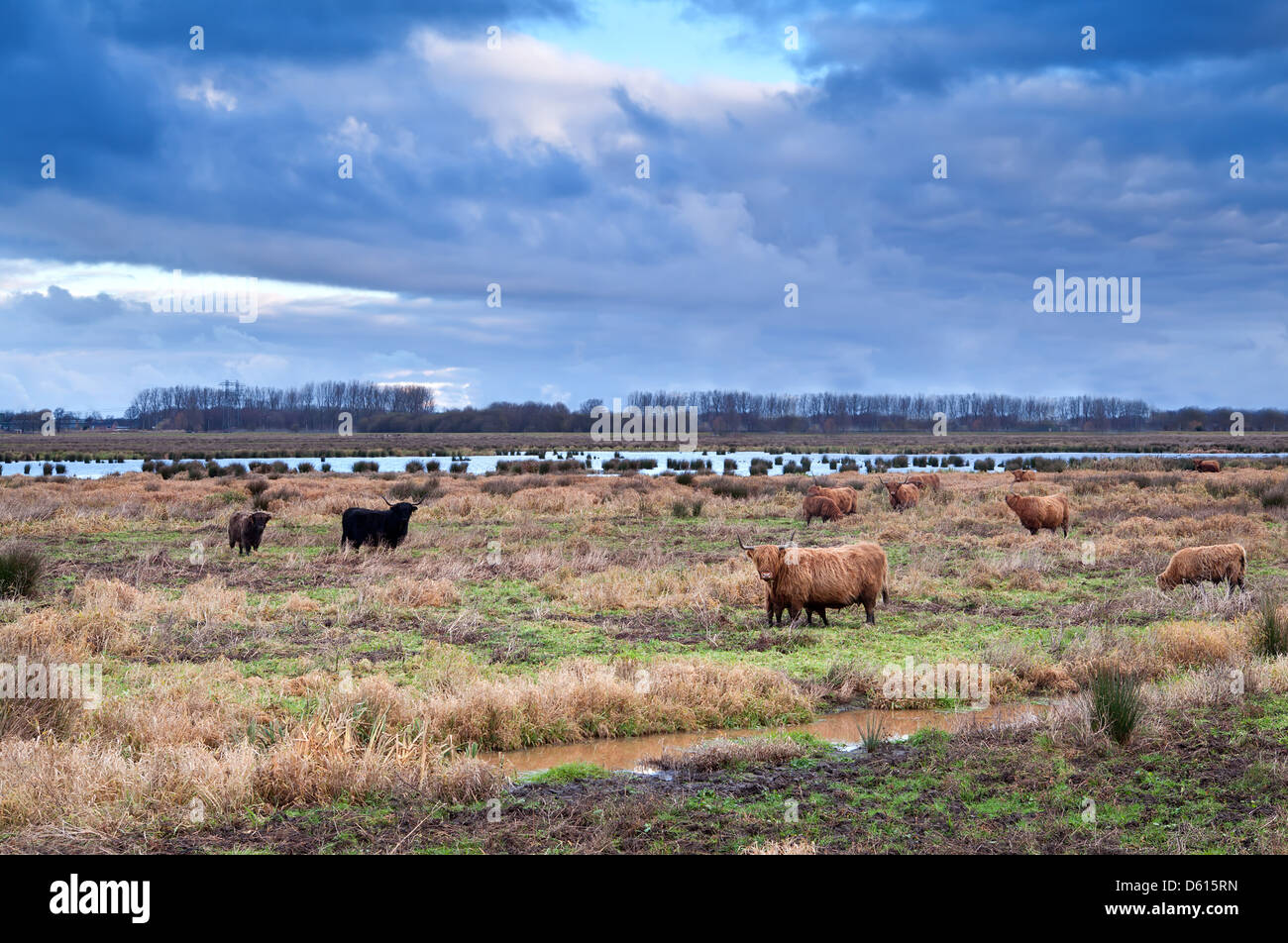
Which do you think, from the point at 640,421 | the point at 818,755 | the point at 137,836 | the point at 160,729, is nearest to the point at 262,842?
the point at 137,836

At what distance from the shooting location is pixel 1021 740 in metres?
8.86

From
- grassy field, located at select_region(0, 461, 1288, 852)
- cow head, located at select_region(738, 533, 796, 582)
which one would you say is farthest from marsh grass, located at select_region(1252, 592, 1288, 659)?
cow head, located at select_region(738, 533, 796, 582)

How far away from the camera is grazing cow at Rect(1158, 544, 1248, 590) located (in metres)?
16.3

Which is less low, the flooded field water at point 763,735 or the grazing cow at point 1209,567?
the grazing cow at point 1209,567

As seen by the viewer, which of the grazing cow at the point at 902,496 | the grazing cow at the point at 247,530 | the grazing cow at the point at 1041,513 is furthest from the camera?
the grazing cow at the point at 902,496

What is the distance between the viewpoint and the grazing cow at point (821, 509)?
92.9ft

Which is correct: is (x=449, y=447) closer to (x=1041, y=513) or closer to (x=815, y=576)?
(x=1041, y=513)

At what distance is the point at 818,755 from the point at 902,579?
952cm

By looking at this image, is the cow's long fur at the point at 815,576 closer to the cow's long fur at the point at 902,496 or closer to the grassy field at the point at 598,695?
the grassy field at the point at 598,695

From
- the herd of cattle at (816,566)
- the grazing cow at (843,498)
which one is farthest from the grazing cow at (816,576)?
the grazing cow at (843,498)

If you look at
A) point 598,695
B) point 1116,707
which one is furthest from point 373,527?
point 1116,707

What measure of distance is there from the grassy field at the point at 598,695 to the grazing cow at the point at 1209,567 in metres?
0.28

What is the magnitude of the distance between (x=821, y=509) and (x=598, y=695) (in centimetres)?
1887
